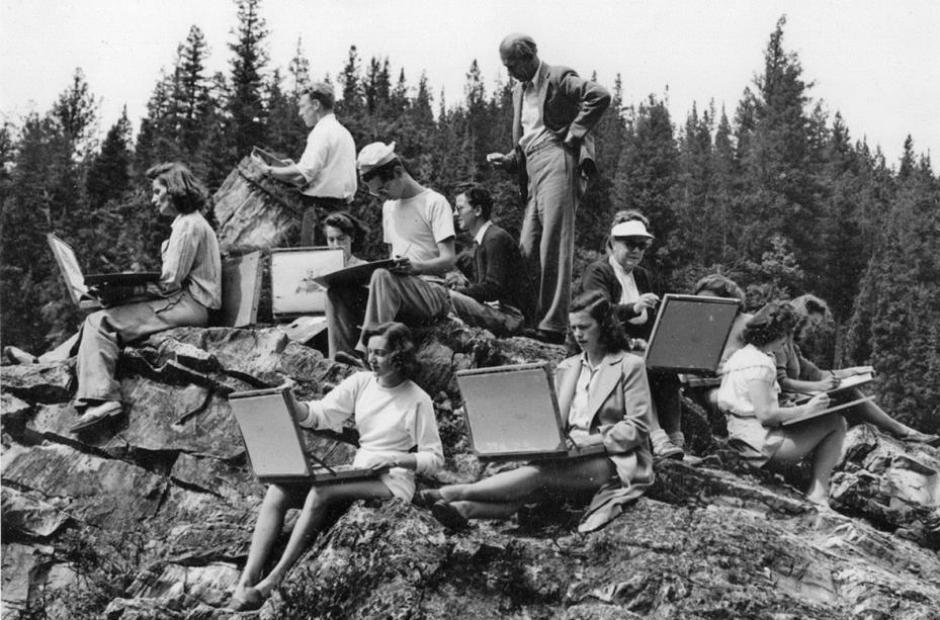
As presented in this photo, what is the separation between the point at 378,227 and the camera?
28000 millimetres

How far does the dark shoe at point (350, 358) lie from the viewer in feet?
28.5

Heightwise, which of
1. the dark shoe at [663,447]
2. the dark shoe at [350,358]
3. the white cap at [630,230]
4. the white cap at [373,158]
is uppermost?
the white cap at [373,158]

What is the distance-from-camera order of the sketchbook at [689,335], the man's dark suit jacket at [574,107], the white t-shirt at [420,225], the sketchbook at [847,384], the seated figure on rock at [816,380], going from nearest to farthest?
the sketchbook at [689,335] < the sketchbook at [847,384] < the seated figure on rock at [816,380] < the white t-shirt at [420,225] < the man's dark suit jacket at [574,107]

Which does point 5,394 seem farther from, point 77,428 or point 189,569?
point 189,569

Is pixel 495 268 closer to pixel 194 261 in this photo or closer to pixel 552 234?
pixel 552 234

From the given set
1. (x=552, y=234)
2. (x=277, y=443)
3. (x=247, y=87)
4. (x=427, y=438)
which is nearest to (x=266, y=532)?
(x=277, y=443)

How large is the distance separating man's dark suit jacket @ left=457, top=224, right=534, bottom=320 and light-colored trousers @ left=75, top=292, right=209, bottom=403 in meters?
2.28

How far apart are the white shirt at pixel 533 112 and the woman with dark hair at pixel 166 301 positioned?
9.11 ft

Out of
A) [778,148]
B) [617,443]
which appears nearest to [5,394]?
[617,443]

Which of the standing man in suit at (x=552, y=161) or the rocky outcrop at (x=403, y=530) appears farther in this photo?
the standing man in suit at (x=552, y=161)

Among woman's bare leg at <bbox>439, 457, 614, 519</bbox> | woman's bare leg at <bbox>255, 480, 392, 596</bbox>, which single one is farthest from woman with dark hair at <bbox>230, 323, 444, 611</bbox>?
woman's bare leg at <bbox>439, 457, 614, 519</bbox>

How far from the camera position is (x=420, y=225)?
900 cm

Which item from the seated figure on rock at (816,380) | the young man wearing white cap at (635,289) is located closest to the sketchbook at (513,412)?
the young man wearing white cap at (635,289)

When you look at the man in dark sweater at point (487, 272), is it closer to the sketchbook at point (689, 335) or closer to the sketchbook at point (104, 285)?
the sketchbook at point (689, 335)
